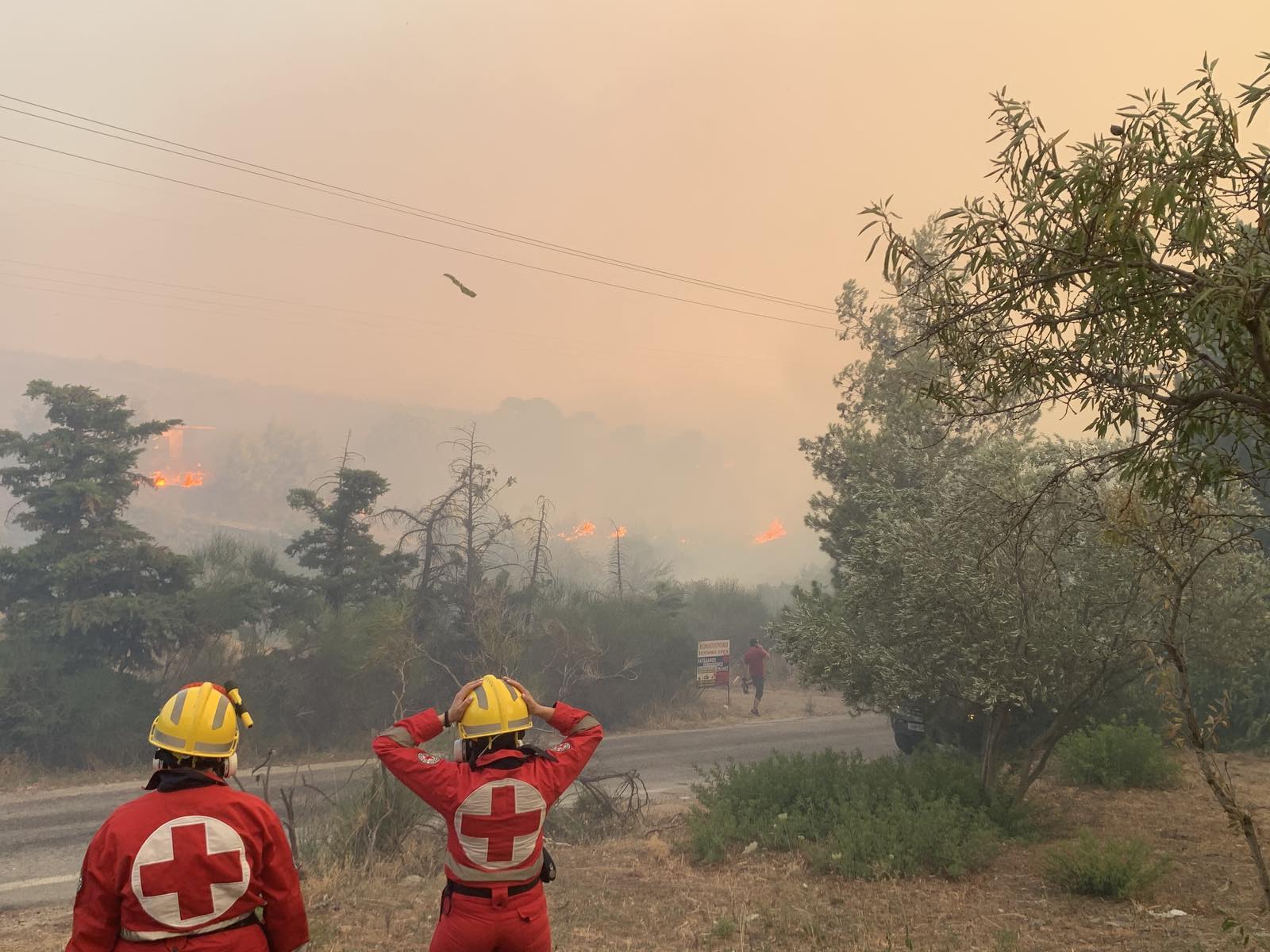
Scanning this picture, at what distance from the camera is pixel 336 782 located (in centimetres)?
1503

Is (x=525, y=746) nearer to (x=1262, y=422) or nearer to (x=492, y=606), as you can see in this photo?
(x=1262, y=422)

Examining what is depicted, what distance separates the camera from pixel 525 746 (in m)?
4.19

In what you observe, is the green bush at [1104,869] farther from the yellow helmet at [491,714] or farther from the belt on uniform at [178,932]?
the belt on uniform at [178,932]

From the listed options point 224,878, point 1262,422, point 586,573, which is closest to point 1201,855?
point 1262,422

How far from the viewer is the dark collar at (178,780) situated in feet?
10.4

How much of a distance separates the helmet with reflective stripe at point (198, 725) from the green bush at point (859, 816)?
7159 millimetres

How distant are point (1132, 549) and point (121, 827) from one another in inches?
351

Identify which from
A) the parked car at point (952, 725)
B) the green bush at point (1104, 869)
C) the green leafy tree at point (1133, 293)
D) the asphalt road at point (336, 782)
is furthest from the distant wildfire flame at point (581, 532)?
the green leafy tree at point (1133, 293)

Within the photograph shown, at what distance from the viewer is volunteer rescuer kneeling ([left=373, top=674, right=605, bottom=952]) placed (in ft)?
13.1

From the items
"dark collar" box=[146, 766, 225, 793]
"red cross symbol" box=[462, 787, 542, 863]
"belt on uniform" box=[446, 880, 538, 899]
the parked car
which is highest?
"dark collar" box=[146, 766, 225, 793]

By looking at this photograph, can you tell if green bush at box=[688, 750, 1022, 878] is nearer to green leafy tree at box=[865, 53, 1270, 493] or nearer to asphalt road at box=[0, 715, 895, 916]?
asphalt road at box=[0, 715, 895, 916]

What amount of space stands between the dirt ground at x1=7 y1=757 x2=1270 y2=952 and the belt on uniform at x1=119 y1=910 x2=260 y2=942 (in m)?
4.28

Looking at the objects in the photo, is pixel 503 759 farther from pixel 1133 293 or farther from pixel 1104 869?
pixel 1104 869

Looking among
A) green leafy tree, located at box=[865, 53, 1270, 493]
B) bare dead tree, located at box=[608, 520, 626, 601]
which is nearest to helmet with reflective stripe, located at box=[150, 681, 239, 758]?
green leafy tree, located at box=[865, 53, 1270, 493]
